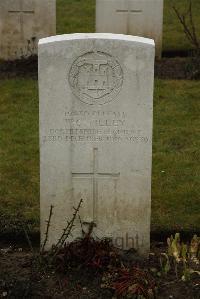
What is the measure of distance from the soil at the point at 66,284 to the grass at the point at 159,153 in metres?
0.82

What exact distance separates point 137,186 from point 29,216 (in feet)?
3.97

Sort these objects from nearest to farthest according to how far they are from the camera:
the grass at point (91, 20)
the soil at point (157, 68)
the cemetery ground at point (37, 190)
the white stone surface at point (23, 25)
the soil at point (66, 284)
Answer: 1. the soil at point (66, 284)
2. the cemetery ground at point (37, 190)
3. the soil at point (157, 68)
4. the white stone surface at point (23, 25)
5. the grass at point (91, 20)

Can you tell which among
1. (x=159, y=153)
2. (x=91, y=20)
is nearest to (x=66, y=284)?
(x=159, y=153)

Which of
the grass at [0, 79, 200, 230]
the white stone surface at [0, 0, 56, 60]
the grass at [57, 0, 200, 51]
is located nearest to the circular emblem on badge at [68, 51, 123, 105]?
the grass at [0, 79, 200, 230]

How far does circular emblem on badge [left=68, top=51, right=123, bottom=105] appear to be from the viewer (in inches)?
185

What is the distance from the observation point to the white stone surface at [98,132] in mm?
4703

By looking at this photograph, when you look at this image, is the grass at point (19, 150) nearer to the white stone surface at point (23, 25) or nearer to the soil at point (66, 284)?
the soil at point (66, 284)

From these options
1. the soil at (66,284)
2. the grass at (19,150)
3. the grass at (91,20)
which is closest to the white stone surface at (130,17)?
the grass at (91,20)

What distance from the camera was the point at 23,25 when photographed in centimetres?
1031

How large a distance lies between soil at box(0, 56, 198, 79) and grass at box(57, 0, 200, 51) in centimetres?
94

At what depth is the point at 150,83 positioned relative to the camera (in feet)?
15.5

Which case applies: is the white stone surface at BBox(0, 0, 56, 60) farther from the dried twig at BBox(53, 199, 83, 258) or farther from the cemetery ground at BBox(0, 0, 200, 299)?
the dried twig at BBox(53, 199, 83, 258)

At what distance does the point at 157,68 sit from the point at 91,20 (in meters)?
2.94

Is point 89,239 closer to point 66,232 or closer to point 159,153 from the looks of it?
point 66,232
